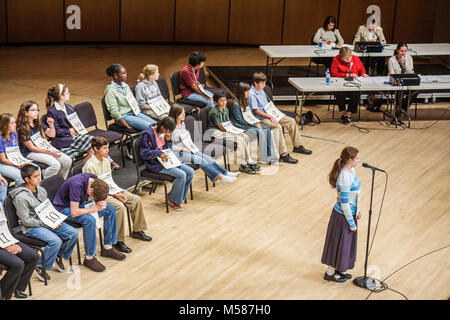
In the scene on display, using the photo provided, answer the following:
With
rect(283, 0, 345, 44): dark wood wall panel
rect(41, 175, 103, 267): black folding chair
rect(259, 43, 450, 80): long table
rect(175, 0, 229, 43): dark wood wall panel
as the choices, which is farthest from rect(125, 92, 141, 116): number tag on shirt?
rect(283, 0, 345, 44): dark wood wall panel

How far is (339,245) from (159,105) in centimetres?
376

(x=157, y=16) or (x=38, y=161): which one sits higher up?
(x=157, y=16)

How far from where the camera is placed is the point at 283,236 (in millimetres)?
7129

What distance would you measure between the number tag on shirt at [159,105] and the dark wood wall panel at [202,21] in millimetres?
6929


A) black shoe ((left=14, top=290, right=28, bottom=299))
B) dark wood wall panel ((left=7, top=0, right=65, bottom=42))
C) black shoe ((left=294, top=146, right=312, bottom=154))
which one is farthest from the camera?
dark wood wall panel ((left=7, top=0, right=65, bottom=42))

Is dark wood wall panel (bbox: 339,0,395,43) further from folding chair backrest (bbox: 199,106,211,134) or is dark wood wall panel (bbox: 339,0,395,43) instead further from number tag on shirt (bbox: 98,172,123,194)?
number tag on shirt (bbox: 98,172,123,194)

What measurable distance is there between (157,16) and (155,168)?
28.7 ft

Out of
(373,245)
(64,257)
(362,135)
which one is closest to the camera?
(64,257)

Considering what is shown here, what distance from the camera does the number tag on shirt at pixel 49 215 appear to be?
5867 millimetres

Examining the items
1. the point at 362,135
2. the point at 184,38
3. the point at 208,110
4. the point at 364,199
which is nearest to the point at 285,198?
the point at 364,199

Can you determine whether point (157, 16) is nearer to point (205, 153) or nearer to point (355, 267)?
point (205, 153)

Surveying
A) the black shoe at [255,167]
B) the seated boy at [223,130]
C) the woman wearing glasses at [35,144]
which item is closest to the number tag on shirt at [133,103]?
the seated boy at [223,130]

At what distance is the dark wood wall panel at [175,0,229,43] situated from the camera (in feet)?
50.7

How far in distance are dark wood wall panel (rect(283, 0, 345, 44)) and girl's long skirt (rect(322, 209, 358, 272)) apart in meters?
10.1
